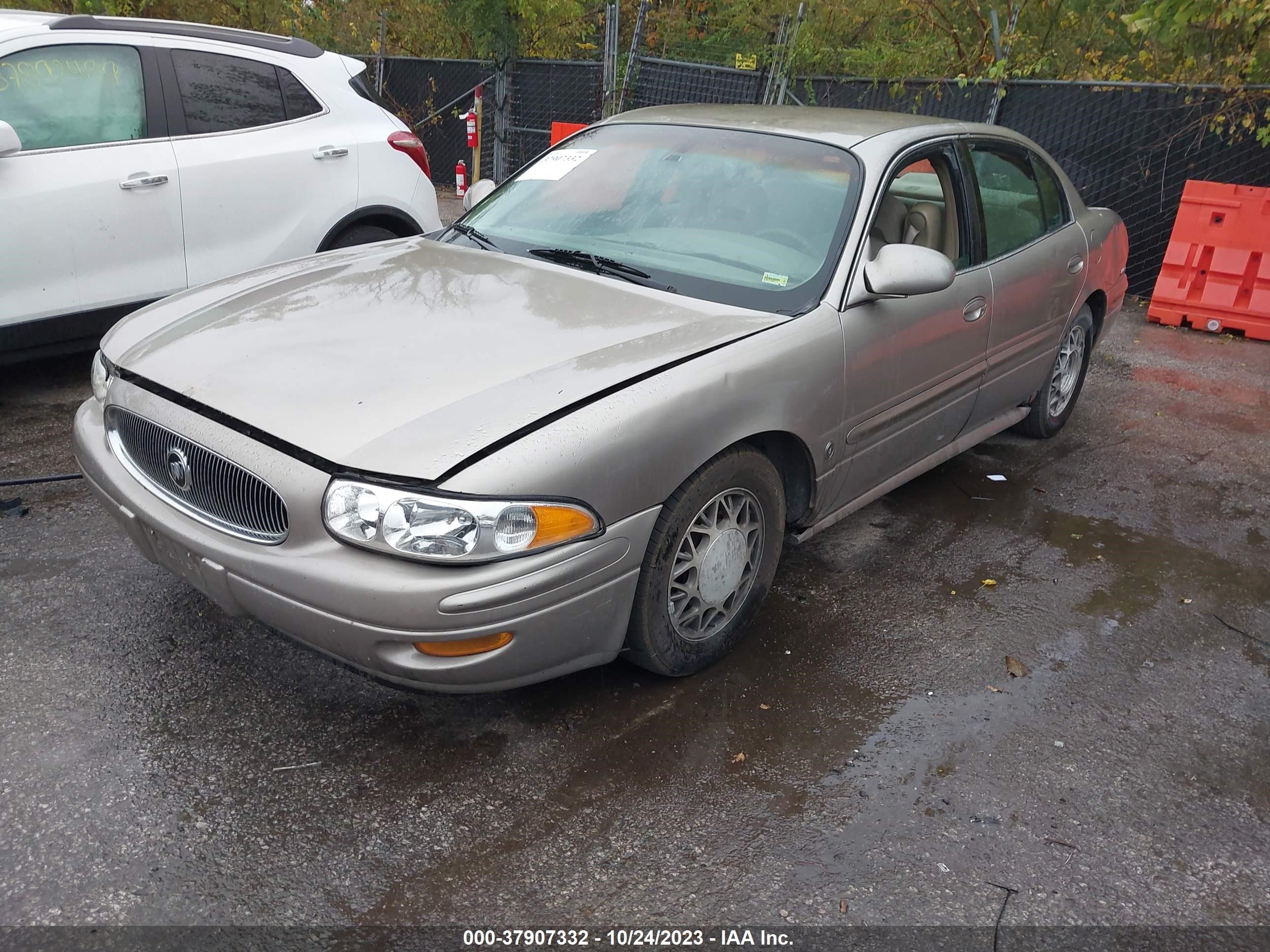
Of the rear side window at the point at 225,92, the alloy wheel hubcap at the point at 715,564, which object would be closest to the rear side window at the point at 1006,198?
the alloy wheel hubcap at the point at 715,564

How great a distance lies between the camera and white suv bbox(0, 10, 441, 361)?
4.74 m

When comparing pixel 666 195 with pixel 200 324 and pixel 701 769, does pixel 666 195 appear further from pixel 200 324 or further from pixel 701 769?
pixel 701 769

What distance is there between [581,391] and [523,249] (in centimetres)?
132

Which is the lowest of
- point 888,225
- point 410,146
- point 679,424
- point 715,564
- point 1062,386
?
point 1062,386

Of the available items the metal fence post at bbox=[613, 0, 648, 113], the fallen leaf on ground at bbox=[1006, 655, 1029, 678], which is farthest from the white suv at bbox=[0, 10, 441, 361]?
the metal fence post at bbox=[613, 0, 648, 113]

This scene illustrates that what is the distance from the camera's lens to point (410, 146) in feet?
20.1

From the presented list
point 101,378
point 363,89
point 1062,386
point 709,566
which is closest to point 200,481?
point 101,378

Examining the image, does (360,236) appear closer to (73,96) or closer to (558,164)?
(73,96)

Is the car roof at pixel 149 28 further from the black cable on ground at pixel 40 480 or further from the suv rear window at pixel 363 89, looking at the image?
the black cable on ground at pixel 40 480

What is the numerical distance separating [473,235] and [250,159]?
81.3 inches

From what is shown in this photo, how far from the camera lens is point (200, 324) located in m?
3.19

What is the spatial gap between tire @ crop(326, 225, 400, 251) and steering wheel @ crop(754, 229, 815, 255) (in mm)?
2927

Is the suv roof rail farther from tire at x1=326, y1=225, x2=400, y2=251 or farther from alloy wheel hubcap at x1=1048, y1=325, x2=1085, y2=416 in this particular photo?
alloy wheel hubcap at x1=1048, y1=325, x2=1085, y2=416

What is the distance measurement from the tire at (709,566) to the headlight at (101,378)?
1.81 metres
